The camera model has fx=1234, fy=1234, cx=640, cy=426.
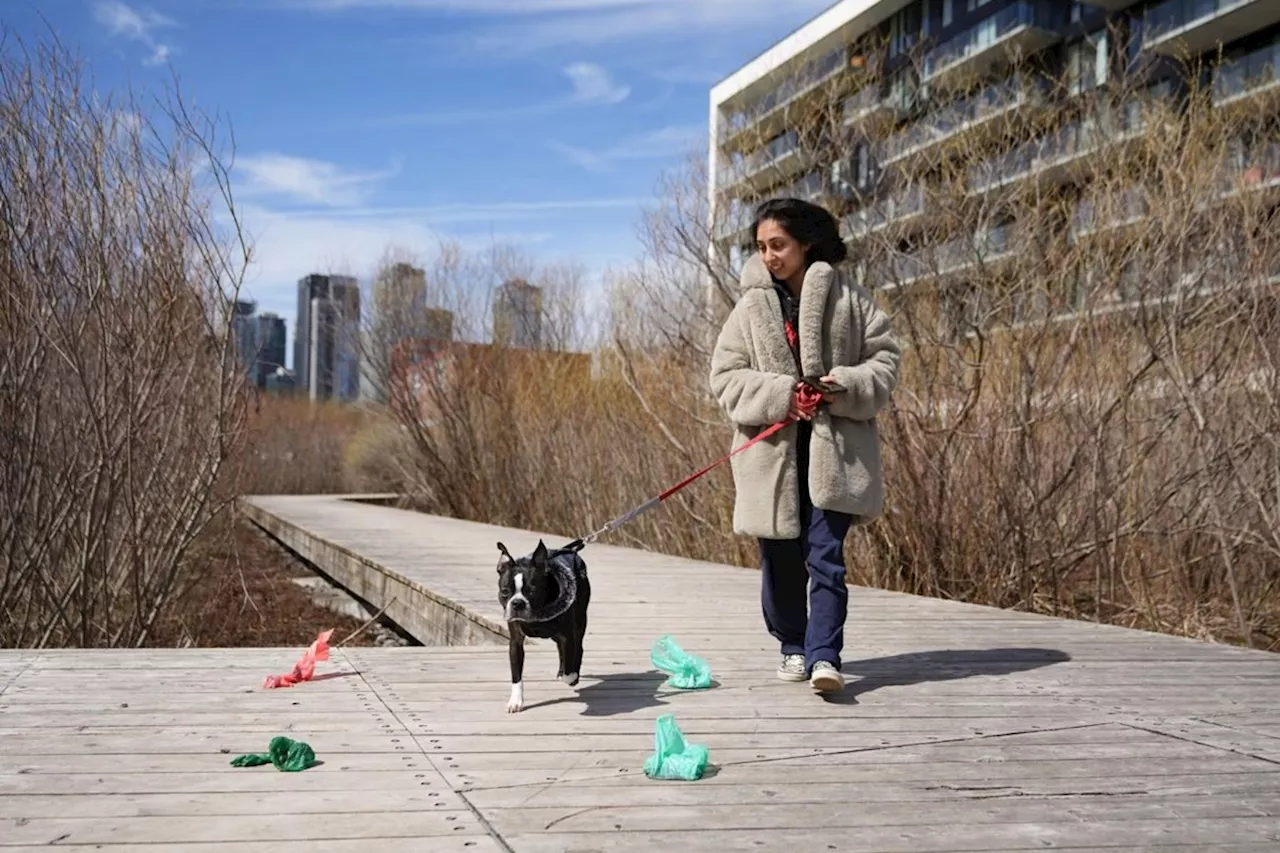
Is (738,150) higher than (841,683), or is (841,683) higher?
(738,150)

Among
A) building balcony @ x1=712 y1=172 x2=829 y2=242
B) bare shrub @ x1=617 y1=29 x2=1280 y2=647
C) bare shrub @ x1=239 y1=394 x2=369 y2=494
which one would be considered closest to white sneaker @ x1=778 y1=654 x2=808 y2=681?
bare shrub @ x1=617 y1=29 x2=1280 y2=647

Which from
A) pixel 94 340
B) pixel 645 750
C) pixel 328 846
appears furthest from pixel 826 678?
pixel 94 340

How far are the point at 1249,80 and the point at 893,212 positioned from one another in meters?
3.99

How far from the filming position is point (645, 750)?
10.4 ft

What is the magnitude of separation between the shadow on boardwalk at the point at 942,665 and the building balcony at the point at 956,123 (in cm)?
471

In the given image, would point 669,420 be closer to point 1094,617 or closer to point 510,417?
point 1094,617

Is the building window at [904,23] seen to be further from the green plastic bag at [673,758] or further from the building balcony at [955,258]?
the green plastic bag at [673,758]

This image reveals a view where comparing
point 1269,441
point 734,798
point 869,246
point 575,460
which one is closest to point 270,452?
point 575,460

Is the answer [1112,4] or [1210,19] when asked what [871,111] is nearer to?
[1210,19]

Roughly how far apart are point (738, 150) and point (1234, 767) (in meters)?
7.96

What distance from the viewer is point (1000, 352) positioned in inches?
306

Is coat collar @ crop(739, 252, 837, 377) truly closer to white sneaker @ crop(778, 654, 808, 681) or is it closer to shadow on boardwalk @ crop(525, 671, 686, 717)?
white sneaker @ crop(778, 654, 808, 681)

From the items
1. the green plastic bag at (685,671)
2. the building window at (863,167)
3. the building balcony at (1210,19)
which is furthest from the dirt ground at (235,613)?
the building balcony at (1210,19)

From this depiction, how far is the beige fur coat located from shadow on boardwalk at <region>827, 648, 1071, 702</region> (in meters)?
0.60
